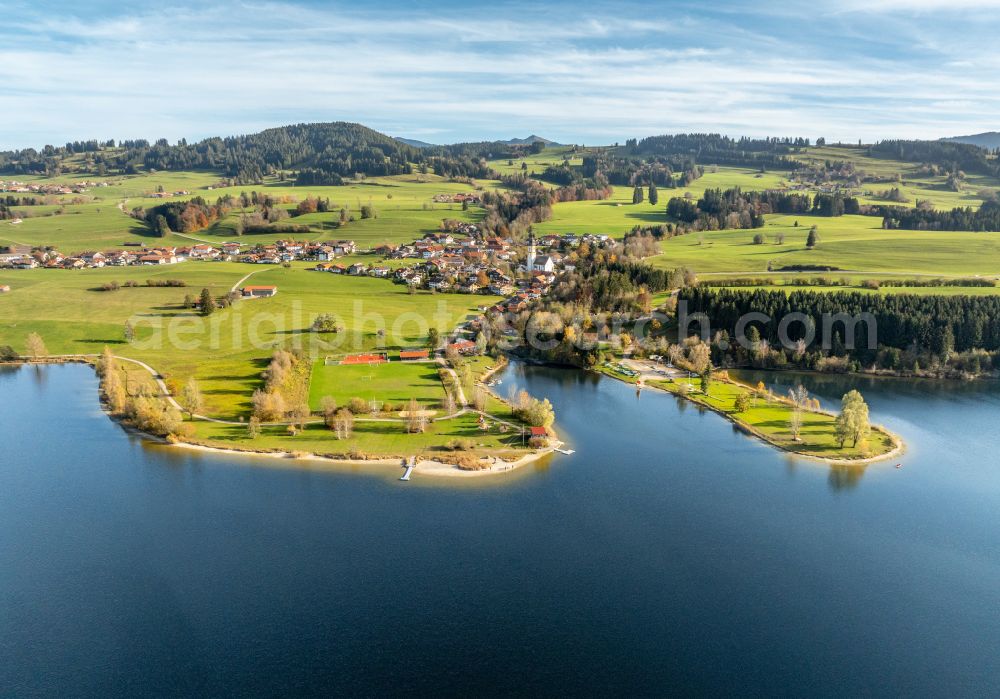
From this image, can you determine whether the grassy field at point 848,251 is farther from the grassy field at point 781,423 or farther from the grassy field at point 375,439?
the grassy field at point 375,439

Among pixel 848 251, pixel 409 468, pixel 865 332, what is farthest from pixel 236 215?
pixel 865 332

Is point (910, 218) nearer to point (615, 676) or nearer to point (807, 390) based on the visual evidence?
point (807, 390)

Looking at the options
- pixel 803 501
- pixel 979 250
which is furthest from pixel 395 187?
pixel 803 501

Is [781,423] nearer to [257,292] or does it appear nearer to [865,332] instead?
[865,332]

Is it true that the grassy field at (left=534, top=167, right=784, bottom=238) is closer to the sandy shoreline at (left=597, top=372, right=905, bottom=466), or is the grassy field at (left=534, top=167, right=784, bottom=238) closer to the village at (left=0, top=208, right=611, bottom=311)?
the village at (left=0, top=208, right=611, bottom=311)

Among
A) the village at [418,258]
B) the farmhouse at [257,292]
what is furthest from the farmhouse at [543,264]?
the farmhouse at [257,292]

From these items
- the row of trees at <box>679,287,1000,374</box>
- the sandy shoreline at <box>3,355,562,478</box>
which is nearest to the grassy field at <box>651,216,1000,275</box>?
the row of trees at <box>679,287,1000,374</box>
